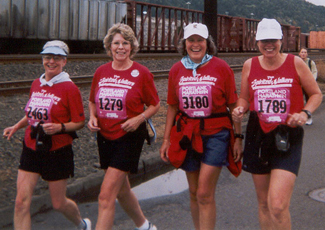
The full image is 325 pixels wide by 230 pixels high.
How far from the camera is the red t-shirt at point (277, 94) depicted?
3672mm

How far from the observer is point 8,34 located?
74.6 feet

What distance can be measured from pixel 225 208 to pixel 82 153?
104 inches

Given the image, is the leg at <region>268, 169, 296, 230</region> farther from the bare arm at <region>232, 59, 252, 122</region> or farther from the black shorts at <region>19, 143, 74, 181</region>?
the black shorts at <region>19, 143, 74, 181</region>

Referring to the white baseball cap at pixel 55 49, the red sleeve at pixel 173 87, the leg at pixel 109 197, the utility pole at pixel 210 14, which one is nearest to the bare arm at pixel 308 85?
the red sleeve at pixel 173 87

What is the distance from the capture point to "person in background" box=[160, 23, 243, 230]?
12.9 feet

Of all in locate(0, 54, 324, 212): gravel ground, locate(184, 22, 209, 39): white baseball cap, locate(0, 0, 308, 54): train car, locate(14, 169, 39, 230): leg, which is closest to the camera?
locate(14, 169, 39, 230): leg

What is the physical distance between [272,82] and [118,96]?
1.22 metres

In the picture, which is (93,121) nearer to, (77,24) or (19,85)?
(19,85)

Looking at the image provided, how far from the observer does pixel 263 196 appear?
3826 millimetres

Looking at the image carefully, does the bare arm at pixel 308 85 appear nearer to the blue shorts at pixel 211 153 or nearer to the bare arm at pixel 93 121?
the blue shorts at pixel 211 153

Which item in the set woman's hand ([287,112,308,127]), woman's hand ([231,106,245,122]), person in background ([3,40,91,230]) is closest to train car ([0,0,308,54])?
person in background ([3,40,91,230])

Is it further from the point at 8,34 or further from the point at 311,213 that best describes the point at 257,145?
the point at 8,34

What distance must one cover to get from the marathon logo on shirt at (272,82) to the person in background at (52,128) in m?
1.42

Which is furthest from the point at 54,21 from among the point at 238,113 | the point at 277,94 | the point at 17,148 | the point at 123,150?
the point at 277,94
